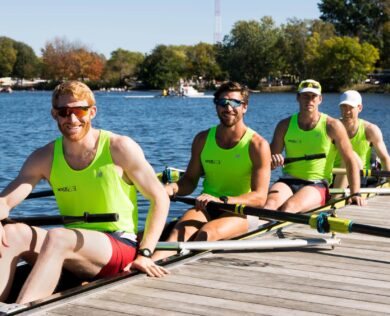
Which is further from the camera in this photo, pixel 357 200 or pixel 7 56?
pixel 7 56

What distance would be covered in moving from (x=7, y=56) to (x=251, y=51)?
63.1 metres

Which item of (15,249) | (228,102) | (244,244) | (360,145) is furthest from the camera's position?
(360,145)

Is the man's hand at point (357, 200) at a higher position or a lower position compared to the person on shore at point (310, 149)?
lower

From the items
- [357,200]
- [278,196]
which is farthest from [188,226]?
[357,200]

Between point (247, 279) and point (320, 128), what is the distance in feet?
12.4

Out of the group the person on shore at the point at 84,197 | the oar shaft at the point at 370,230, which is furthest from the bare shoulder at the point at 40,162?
the oar shaft at the point at 370,230

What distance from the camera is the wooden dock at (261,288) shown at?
4.53 m

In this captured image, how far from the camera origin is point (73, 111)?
4.63 metres

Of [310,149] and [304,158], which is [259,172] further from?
[310,149]

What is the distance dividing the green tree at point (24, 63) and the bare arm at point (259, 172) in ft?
516

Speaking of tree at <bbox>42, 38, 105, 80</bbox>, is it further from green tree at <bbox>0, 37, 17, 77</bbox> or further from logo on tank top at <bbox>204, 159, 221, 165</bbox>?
logo on tank top at <bbox>204, 159, 221, 165</bbox>

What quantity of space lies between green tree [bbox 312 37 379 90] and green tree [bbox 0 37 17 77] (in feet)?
250

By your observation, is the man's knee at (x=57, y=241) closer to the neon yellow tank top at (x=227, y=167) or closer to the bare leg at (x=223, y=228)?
the bare leg at (x=223, y=228)

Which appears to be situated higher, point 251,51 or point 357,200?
point 251,51
